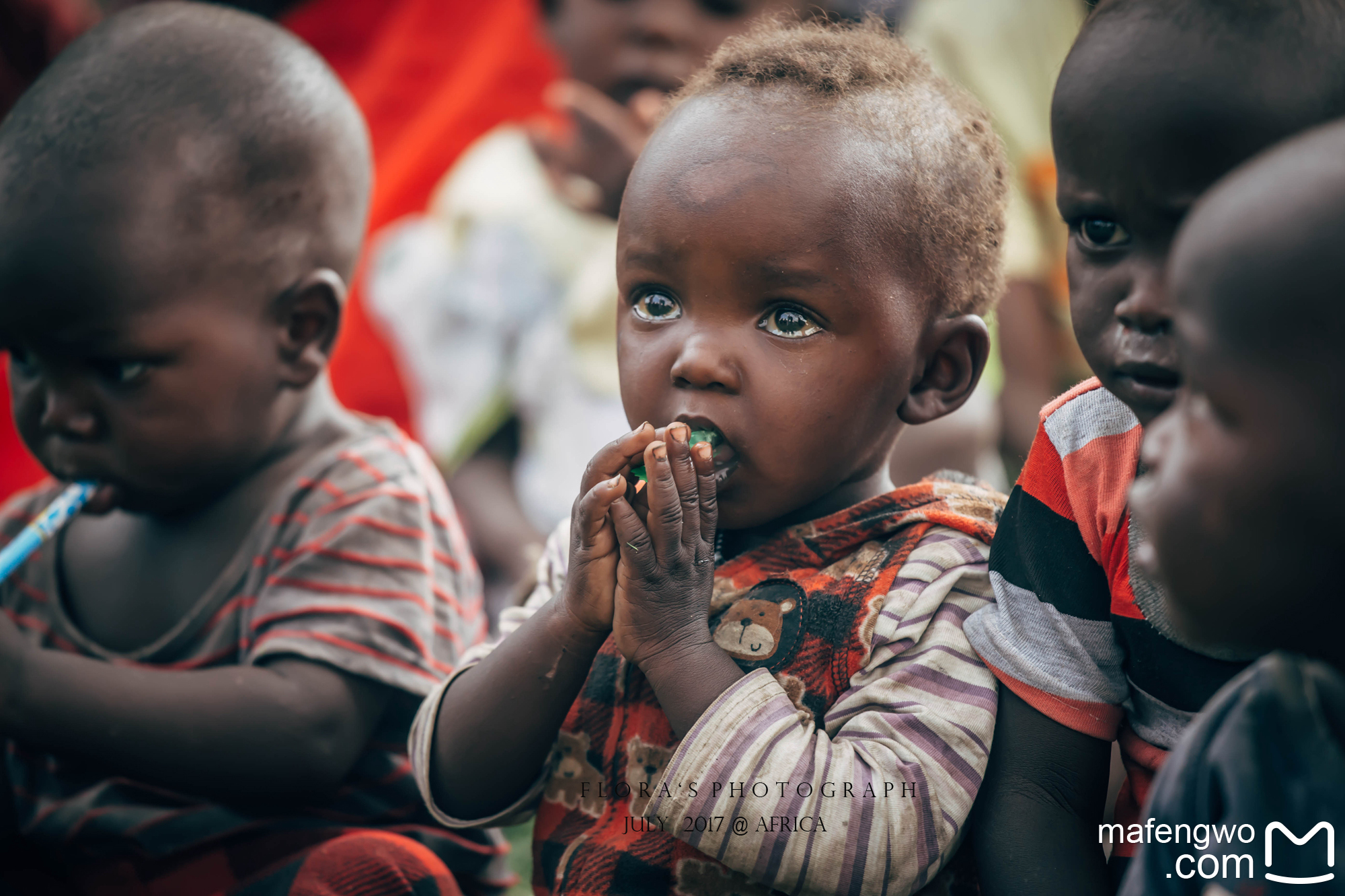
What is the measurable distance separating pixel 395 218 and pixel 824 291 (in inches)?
95.4

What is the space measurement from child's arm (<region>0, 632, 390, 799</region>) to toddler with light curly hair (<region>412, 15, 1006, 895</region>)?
167 millimetres

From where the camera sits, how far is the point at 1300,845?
75 centimetres

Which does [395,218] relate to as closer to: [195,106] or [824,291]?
[195,106]

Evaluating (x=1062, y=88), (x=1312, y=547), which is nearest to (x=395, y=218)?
(x=1062, y=88)

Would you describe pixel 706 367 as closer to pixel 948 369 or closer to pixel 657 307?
pixel 657 307

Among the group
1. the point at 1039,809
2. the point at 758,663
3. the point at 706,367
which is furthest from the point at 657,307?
the point at 1039,809

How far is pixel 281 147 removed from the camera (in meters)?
1.48

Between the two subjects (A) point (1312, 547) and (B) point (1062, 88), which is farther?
(B) point (1062, 88)

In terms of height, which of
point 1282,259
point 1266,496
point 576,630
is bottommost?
point 576,630

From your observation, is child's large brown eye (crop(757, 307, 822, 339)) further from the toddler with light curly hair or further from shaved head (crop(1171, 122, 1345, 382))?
shaved head (crop(1171, 122, 1345, 382))

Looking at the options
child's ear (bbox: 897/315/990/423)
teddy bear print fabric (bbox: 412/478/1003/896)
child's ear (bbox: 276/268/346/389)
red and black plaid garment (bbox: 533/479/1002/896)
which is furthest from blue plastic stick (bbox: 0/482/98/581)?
child's ear (bbox: 897/315/990/423)

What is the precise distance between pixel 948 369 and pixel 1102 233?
280 mm

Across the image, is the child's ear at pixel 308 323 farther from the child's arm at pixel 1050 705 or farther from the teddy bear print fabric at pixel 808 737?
the child's arm at pixel 1050 705

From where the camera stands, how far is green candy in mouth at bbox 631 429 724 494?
111 centimetres
